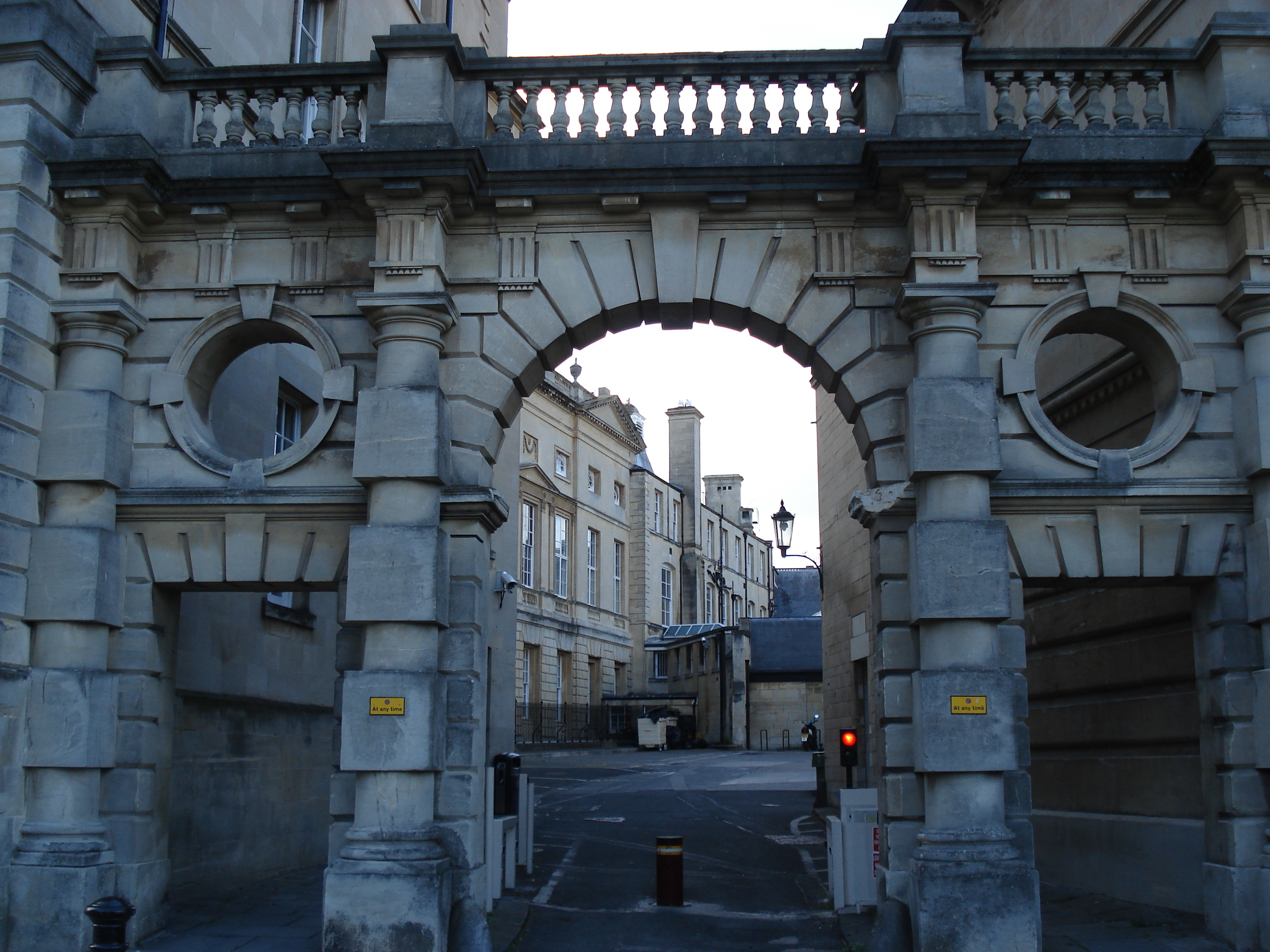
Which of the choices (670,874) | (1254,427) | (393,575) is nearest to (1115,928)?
(670,874)

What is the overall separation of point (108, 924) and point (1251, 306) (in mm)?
9774

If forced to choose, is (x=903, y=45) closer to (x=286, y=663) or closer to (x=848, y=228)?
(x=848, y=228)

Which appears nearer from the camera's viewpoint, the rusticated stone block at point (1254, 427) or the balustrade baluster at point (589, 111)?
the rusticated stone block at point (1254, 427)

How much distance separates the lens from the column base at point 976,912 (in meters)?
8.65

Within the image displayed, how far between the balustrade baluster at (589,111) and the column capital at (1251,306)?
577 centimetres

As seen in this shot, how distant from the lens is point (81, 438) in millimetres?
10000

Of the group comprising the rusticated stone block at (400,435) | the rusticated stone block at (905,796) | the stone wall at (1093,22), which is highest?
the stone wall at (1093,22)

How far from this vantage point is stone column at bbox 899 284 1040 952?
28.6 feet

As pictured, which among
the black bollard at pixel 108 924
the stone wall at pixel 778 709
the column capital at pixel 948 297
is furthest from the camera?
the stone wall at pixel 778 709

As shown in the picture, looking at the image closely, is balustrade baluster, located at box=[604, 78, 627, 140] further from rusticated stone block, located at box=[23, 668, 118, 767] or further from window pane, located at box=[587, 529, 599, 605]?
window pane, located at box=[587, 529, 599, 605]

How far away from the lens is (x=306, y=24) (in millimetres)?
15969

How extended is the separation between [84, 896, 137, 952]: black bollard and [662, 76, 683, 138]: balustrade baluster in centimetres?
760

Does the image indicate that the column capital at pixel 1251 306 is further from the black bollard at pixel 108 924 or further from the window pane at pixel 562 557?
the window pane at pixel 562 557

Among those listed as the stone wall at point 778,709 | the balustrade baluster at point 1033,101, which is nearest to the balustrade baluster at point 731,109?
the balustrade baluster at point 1033,101
